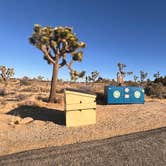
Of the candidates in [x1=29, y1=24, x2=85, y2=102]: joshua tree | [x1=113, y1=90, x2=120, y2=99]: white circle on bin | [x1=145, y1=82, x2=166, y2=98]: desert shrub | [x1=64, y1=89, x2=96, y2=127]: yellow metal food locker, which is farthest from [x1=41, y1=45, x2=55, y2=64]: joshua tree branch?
[x1=145, y1=82, x2=166, y2=98]: desert shrub

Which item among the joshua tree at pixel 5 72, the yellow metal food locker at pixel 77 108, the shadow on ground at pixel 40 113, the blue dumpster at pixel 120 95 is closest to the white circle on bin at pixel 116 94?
the blue dumpster at pixel 120 95

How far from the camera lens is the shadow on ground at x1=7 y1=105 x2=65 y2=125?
13.4 m

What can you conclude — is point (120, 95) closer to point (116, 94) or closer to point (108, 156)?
point (116, 94)

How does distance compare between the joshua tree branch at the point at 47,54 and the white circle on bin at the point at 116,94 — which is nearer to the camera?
the joshua tree branch at the point at 47,54

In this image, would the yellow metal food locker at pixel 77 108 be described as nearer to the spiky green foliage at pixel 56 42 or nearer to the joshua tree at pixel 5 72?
the spiky green foliage at pixel 56 42

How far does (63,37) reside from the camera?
723 inches

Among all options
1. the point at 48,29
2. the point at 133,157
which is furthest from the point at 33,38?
the point at 133,157

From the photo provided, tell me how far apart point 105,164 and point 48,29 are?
48.5 feet

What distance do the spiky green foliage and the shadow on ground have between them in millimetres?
4486

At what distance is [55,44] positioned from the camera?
59.9ft

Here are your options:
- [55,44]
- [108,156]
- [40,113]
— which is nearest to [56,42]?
[55,44]

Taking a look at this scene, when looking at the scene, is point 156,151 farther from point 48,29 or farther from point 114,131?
point 48,29

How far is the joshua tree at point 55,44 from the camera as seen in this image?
18.1m

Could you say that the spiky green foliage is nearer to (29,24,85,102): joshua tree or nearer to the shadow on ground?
(29,24,85,102): joshua tree
